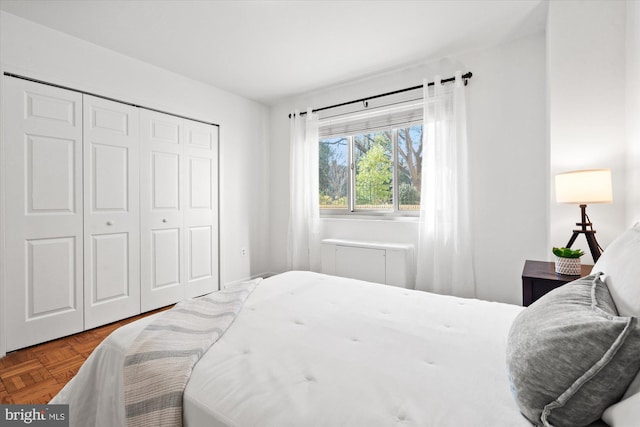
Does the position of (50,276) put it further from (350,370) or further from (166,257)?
(350,370)

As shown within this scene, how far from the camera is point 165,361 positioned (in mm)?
1074

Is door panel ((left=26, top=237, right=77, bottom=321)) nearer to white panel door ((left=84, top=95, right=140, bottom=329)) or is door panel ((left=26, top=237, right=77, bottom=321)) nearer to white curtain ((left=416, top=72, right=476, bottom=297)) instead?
white panel door ((left=84, top=95, right=140, bottom=329))

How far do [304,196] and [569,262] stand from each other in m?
2.82

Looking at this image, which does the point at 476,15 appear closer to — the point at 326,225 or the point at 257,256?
the point at 326,225

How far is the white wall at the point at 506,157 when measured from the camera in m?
2.71

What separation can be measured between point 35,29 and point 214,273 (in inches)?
109

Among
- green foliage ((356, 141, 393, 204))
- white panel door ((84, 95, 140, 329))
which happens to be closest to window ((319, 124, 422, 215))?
green foliage ((356, 141, 393, 204))

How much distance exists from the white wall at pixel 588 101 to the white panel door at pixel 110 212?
3.62 metres

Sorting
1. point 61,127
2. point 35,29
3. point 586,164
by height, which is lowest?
point 586,164

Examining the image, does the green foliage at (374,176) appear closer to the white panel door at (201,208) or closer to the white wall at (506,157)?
the white wall at (506,157)

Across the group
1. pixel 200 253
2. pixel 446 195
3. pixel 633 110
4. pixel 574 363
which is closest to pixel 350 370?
pixel 574 363

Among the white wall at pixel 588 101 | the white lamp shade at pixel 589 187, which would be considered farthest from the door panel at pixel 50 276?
the white wall at pixel 588 101

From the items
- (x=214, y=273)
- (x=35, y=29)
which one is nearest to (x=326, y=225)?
(x=214, y=273)

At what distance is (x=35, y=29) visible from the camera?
7.95 ft
